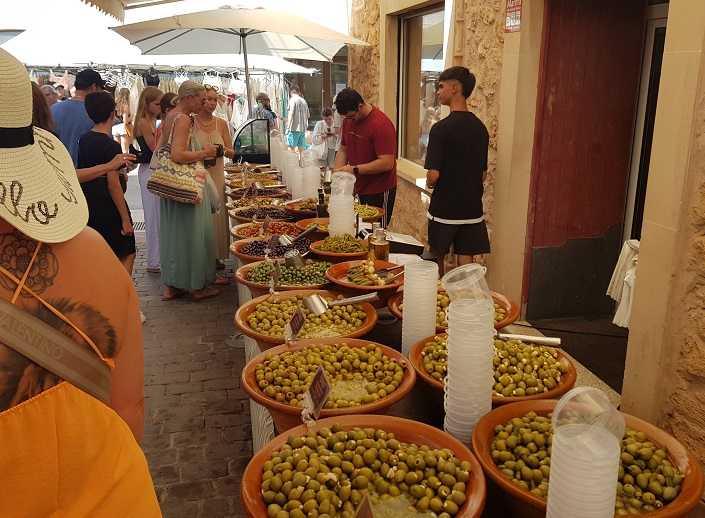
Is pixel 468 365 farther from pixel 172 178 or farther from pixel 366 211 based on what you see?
pixel 172 178

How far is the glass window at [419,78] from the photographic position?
23.1 ft

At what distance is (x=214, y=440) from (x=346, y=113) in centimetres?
302

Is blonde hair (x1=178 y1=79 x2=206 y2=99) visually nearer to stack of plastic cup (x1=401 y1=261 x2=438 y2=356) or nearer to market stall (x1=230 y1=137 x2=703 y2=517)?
market stall (x1=230 y1=137 x2=703 y2=517)

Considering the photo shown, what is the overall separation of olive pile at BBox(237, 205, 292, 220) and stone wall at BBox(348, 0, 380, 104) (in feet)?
14.2

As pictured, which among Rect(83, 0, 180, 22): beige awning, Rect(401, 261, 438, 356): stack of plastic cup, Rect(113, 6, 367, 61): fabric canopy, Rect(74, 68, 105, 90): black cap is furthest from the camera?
Rect(83, 0, 180, 22): beige awning

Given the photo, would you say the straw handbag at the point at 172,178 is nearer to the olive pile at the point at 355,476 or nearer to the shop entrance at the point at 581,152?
the shop entrance at the point at 581,152

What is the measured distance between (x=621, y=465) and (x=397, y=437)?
541mm

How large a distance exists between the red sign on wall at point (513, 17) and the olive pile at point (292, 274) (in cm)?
251

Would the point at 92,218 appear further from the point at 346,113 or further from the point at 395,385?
the point at 395,385

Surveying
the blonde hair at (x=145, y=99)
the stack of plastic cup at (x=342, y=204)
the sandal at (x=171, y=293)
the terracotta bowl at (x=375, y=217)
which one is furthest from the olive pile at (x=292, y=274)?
the blonde hair at (x=145, y=99)

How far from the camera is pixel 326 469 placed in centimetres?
145

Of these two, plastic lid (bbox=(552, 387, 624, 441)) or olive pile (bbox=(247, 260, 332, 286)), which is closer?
plastic lid (bbox=(552, 387, 624, 441))

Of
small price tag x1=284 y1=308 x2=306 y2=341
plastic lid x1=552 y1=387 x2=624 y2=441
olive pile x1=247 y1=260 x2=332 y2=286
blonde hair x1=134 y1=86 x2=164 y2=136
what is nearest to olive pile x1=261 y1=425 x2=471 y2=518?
plastic lid x1=552 y1=387 x2=624 y2=441

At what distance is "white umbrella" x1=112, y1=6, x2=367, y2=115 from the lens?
19.5 feet
